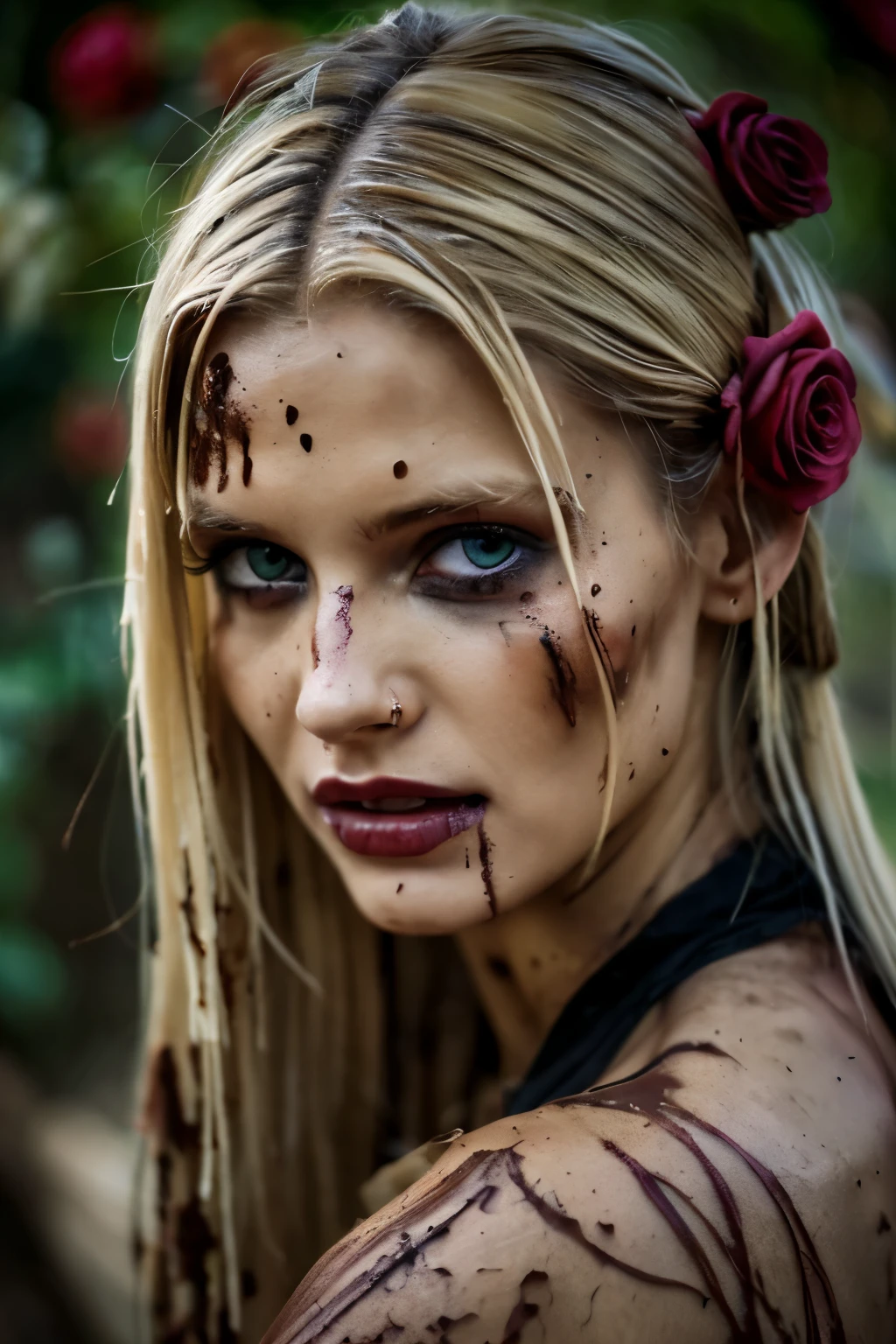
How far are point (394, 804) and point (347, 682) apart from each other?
0.54ft

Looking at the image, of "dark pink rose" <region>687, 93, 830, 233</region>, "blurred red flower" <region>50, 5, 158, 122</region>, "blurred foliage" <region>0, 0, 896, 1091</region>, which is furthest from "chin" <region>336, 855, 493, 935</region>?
"blurred red flower" <region>50, 5, 158, 122</region>

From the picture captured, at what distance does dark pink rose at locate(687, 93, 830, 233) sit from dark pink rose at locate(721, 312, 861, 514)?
0.47 ft

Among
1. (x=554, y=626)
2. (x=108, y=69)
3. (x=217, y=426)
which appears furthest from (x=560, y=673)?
(x=108, y=69)

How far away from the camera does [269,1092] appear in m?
1.67

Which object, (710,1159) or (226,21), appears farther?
(226,21)

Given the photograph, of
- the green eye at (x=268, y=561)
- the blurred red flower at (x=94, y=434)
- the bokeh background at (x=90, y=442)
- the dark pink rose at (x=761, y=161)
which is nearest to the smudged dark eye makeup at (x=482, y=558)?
the green eye at (x=268, y=561)

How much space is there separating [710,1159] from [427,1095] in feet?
2.97

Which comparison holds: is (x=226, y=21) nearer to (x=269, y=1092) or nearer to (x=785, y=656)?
(x=785, y=656)

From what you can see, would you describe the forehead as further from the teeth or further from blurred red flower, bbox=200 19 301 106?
blurred red flower, bbox=200 19 301 106

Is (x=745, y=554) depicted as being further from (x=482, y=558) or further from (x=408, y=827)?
(x=408, y=827)

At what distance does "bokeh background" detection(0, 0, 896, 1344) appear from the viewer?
205 centimetres

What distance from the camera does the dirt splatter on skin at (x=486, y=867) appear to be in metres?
1.18

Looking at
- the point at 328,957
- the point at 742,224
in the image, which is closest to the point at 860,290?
the point at 742,224

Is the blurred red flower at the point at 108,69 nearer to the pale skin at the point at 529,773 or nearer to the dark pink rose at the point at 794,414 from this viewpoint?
the pale skin at the point at 529,773
